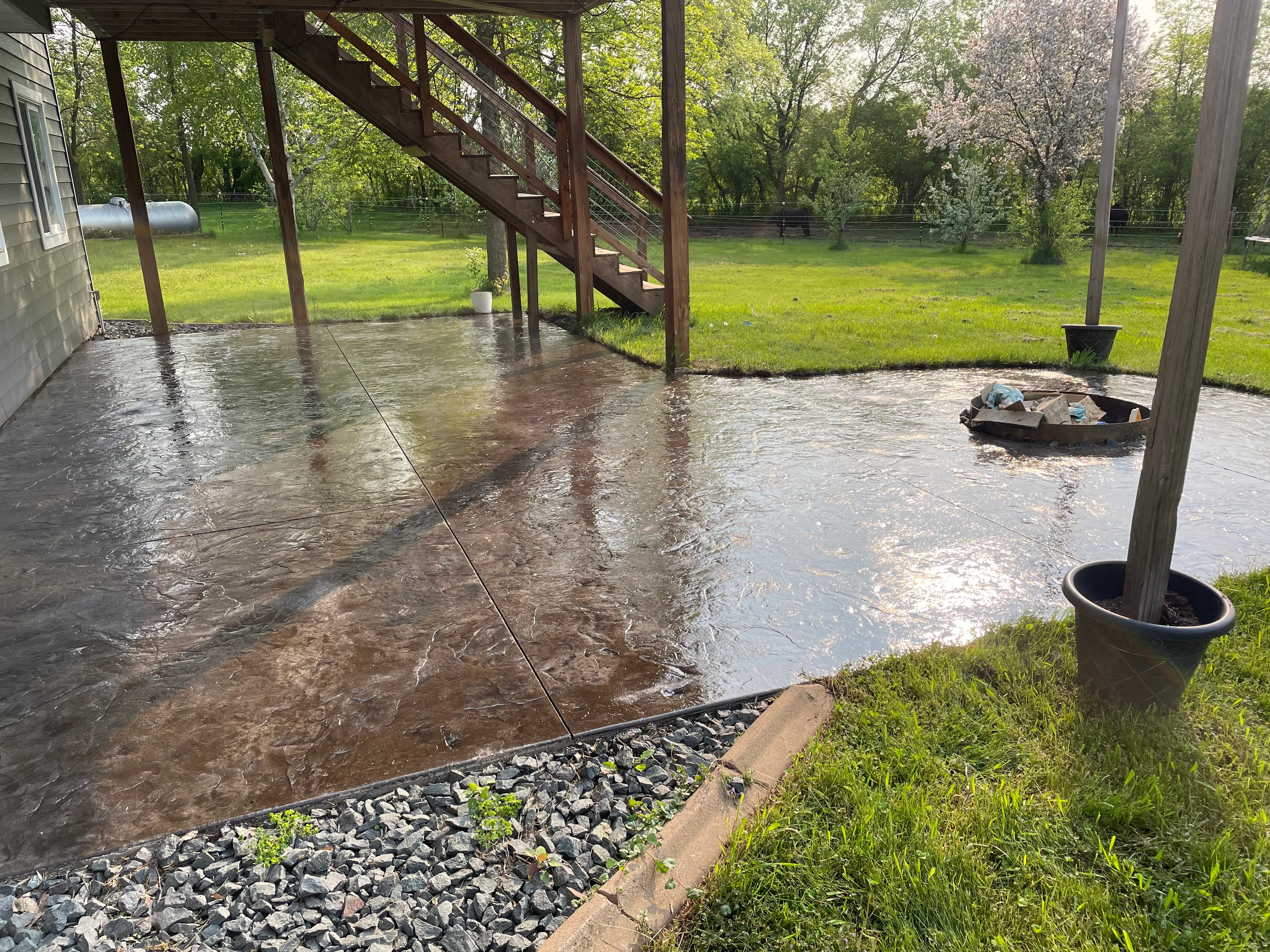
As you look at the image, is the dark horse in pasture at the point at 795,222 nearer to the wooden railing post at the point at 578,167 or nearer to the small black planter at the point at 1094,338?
the wooden railing post at the point at 578,167

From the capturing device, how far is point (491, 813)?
209 cm

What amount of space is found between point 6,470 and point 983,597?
5.16m

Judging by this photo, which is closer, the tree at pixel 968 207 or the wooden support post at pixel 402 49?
the wooden support post at pixel 402 49

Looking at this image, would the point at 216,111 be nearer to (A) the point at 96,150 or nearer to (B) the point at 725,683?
(A) the point at 96,150

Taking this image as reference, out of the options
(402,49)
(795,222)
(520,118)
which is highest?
(402,49)

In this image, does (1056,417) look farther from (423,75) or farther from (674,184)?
(423,75)

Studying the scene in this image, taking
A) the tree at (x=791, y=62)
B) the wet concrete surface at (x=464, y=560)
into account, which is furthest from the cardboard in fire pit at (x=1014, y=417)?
the tree at (x=791, y=62)

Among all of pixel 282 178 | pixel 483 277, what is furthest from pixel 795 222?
pixel 282 178

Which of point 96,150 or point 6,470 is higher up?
point 96,150

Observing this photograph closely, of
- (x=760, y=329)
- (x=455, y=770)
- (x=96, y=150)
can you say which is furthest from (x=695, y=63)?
(x=96, y=150)

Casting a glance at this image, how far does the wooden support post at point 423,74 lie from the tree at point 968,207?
1641 cm

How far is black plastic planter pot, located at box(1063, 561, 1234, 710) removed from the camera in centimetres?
220

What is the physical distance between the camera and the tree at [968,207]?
21.2m

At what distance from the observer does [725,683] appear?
264 centimetres
